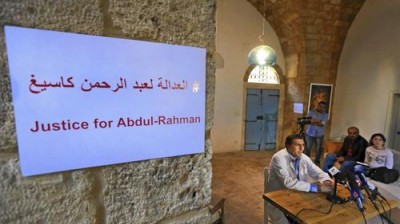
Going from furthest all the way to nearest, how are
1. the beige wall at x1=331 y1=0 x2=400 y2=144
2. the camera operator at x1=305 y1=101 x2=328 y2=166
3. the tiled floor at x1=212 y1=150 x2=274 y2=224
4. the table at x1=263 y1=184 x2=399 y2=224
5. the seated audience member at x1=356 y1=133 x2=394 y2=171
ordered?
1. the camera operator at x1=305 y1=101 x2=328 y2=166
2. the beige wall at x1=331 y1=0 x2=400 y2=144
3. the seated audience member at x1=356 y1=133 x2=394 y2=171
4. the tiled floor at x1=212 y1=150 x2=274 y2=224
5. the table at x1=263 y1=184 x2=399 y2=224

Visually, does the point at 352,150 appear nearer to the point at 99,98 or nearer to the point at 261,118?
the point at 261,118

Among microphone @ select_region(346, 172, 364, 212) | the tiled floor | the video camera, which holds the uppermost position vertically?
the video camera

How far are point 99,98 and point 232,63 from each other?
15.1 feet

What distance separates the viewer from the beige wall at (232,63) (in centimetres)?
474

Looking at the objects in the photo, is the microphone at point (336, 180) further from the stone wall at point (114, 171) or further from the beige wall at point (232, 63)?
the beige wall at point (232, 63)

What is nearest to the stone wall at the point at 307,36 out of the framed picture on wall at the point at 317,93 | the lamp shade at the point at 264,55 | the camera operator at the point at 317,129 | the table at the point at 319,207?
the framed picture on wall at the point at 317,93

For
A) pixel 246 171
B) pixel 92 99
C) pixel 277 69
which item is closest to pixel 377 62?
pixel 277 69

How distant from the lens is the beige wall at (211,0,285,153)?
15.6ft

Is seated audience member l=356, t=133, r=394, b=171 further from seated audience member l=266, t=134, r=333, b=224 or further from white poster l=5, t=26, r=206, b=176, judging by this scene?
white poster l=5, t=26, r=206, b=176

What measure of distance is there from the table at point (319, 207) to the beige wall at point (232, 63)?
3212 millimetres

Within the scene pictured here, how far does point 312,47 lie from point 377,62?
3.87 ft

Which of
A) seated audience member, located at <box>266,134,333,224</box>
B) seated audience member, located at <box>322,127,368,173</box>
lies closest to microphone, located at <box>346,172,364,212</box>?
seated audience member, located at <box>266,134,333,224</box>

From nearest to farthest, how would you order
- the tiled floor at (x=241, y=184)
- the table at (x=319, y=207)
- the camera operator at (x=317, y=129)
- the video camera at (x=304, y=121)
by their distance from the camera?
the table at (x=319, y=207) → the tiled floor at (x=241, y=184) → the video camera at (x=304, y=121) → the camera operator at (x=317, y=129)

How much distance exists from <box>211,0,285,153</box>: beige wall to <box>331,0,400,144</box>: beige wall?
174 cm
